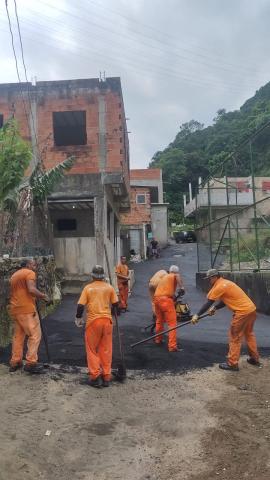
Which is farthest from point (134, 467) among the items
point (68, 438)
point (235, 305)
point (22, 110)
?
point (22, 110)

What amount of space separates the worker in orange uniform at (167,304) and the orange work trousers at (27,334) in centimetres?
248

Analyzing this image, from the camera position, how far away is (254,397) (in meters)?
6.62

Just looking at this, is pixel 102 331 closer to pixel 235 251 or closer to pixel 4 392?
pixel 4 392

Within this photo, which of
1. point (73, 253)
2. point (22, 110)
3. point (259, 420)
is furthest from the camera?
point (22, 110)

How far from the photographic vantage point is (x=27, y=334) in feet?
25.2

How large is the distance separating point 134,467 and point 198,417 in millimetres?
1405

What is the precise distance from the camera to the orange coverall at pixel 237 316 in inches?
308

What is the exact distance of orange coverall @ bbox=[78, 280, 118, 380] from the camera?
23.5ft

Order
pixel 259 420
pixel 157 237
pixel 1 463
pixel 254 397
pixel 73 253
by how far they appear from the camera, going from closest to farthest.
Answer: pixel 1 463, pixel 259 420, pixel 254 397, pixel 73 253, pixel 157 237

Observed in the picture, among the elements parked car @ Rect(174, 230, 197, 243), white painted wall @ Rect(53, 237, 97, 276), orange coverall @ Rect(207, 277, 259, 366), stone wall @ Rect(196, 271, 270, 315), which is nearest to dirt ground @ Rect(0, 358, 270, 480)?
orange coverall @ Rect(207, 277, 259, 366)

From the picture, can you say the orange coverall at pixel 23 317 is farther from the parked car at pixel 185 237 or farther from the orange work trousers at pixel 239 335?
the parked car at pixel 185 237

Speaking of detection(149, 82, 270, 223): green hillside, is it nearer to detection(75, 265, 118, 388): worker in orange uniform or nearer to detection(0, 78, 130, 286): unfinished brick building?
detection(0, 78, 130, 286): unfinished brick building

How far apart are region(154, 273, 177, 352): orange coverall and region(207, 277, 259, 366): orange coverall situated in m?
1.40

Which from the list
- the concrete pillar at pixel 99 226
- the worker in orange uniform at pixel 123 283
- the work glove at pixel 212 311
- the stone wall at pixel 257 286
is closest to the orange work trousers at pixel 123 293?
the worker in orange uniform at pixel 123 283
